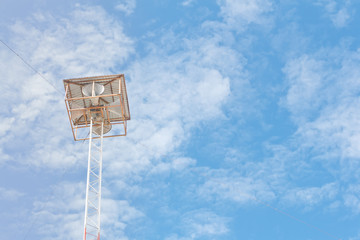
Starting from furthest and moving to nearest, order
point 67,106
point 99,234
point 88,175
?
point 67,106
point 88,175
point 99,234

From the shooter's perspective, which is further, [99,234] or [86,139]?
[86,139]

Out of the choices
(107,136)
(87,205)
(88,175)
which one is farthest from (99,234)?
(107,136)

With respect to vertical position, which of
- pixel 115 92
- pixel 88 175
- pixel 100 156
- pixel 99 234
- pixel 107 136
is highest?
pixel 115 92

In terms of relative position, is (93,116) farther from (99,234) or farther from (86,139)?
(99,234)

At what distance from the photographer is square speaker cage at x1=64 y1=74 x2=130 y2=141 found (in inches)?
1582

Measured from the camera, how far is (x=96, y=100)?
39969 mm

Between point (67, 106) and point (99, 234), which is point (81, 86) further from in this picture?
point (99, 234)

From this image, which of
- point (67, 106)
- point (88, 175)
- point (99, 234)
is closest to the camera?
point (99, 234)

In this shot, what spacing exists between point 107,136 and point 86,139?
1940 mm

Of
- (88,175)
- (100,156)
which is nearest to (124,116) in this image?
(100,156)

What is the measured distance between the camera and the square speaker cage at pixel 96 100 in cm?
4019

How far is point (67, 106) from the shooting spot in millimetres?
40531

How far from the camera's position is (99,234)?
34.1 meters

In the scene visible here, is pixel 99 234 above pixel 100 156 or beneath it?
beneath
